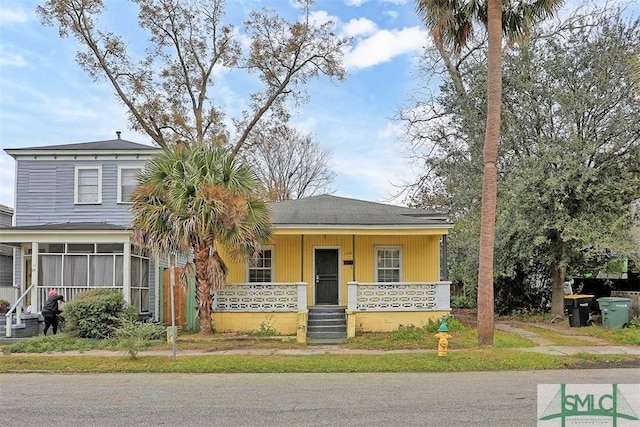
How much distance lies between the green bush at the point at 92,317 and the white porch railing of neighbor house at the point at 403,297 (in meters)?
6.77

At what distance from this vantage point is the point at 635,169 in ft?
58.3

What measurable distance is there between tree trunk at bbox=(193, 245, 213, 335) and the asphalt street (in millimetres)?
4587

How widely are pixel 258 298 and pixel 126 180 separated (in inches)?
280

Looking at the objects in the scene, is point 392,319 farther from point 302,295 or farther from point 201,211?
point 201,211

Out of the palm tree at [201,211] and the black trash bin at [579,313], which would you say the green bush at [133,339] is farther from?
the black trash bin at [579,313]

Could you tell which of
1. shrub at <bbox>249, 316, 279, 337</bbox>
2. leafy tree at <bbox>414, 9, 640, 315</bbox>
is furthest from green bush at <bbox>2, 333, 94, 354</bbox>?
leafy tree at <bbox>414, 9, 640, 315</bbox>

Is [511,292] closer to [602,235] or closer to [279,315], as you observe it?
[602,235]

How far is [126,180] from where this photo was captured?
1945 cm

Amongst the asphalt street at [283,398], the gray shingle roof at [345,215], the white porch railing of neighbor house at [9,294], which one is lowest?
the asphalt street at [283,398]

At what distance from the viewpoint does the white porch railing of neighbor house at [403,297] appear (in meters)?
16.3

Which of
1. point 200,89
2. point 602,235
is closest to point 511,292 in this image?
point 602,235

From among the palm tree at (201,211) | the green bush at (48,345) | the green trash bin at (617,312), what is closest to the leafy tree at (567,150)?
the green trash bin at (617,312)

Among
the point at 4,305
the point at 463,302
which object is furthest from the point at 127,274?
the point at 463,302

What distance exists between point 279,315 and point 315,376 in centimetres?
582
